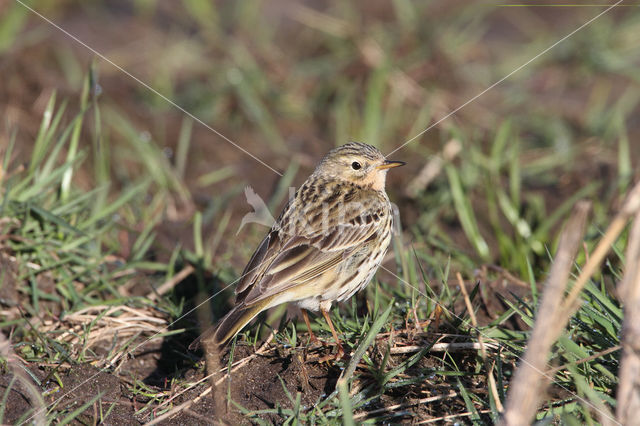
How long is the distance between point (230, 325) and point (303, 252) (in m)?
0.76

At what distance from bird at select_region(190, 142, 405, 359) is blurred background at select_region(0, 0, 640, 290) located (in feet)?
3.29

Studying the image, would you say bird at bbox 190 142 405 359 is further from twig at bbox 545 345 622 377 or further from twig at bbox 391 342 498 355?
twig at bbox 545 345 622 377

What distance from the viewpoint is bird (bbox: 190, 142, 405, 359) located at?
14.0 ft

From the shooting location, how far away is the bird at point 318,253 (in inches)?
168

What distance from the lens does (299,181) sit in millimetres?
7254

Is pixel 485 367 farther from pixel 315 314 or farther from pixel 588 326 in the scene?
pixel 315 314

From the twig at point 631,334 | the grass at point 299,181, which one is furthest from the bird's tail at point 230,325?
the twig at point 631,334

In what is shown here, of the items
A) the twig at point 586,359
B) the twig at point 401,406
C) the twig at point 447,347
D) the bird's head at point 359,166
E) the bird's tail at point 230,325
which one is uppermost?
the bird's head at point 359,166

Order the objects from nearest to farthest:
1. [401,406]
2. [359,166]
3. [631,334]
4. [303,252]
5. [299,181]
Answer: [631,334] < [401,406] < [303,252] < [359,166] < [299,181]

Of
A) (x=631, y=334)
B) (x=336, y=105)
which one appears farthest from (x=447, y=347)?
(x=336, y=105)

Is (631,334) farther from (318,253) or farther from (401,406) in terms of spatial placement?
(318,253)

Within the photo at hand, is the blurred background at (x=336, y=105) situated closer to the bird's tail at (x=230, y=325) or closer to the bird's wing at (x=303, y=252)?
the bird's wing at (x=303, y=252)

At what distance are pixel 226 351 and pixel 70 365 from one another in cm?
89

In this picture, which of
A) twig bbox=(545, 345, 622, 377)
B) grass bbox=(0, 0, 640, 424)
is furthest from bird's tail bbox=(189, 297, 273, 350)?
twig bbox=(545, 345, 622, 377)
